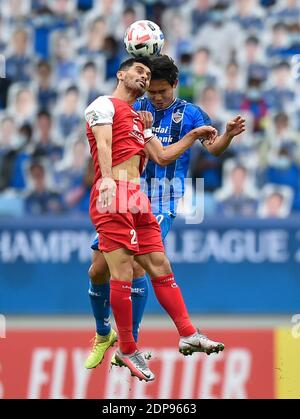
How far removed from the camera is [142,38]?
10461 mm

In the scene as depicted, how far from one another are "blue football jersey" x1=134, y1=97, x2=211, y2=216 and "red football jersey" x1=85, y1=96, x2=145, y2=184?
0.62 metres

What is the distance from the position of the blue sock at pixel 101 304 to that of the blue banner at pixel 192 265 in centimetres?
639

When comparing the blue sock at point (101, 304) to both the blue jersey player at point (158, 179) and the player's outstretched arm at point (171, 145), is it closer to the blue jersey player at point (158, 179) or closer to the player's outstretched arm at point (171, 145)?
the blue jersey player at point (158, 179)

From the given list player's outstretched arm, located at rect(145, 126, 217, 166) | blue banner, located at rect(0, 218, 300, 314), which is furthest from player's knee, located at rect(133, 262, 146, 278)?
blue banner, located at rect(0, 218, 300, 314)

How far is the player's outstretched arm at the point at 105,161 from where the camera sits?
32.1ft

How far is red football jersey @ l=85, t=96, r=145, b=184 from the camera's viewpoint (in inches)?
398

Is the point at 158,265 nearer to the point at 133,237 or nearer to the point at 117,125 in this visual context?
the point at 133,237

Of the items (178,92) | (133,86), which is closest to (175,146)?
(133,86)

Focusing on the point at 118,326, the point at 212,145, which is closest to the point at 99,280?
the point at 118,326

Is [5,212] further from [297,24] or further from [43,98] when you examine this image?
[297,24]

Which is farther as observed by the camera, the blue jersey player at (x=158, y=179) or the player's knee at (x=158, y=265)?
the blue jersey player at (x=158, y=179)

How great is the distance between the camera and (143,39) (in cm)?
1046

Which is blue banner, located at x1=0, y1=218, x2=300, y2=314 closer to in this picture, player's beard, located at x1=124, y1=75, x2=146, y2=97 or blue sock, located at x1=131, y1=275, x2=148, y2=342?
blue sock, located at x1=131, y1=275, x2=148, y2=342

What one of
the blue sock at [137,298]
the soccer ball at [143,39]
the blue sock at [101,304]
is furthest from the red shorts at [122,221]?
the soccer ball at [143,39]
